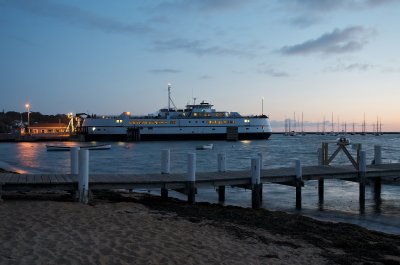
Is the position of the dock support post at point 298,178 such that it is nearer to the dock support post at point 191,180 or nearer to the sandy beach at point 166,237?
the dock support post at point 191,180

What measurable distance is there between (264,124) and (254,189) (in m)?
101

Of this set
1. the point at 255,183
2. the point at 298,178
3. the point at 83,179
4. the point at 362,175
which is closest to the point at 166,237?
the point at 83,179

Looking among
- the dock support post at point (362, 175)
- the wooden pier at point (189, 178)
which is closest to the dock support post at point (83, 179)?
the wooden pier at point (189, 178)

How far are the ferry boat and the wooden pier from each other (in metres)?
86.7

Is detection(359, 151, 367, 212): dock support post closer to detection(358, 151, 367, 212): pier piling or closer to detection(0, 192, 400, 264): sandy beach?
detection(358, 151, 367, 212): pier piling

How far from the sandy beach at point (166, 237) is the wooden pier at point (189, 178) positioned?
469mm

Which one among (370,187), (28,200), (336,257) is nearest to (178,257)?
(336,257)

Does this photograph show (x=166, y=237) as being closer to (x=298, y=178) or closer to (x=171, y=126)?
(x=298, y=178)

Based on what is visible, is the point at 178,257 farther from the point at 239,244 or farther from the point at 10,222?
the point at 10,222

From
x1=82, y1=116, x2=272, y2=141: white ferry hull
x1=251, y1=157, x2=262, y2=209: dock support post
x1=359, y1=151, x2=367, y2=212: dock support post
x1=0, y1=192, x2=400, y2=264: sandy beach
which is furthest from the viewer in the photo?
x1=82, y1=116, x2=272, y2=141: white ferry hull

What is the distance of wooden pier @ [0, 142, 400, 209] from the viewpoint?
1147cm

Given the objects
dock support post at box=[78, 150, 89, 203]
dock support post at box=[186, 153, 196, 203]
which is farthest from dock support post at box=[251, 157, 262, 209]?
dock support post at box=[78, 150, 89, 203]

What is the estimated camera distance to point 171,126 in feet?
351

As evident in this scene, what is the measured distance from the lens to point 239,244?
8.06m
